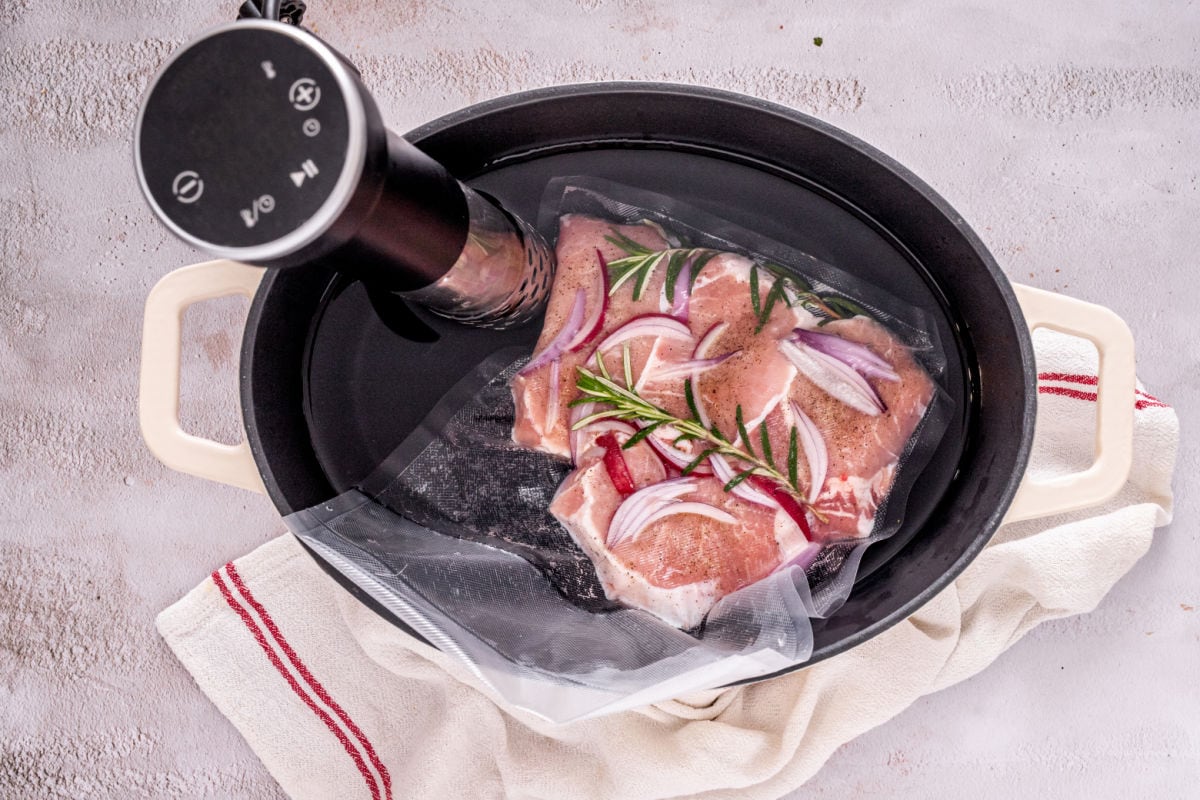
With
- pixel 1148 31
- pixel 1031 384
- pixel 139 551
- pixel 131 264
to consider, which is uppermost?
pixel 1148 31

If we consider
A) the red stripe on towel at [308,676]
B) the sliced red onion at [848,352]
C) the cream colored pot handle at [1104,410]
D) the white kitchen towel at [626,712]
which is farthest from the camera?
the red stripe on towel at [308,676]

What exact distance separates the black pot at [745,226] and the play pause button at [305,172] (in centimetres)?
39

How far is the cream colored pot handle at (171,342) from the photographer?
0.99m

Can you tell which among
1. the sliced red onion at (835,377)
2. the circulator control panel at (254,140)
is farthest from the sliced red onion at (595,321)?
the circulator control panel at (254,140)

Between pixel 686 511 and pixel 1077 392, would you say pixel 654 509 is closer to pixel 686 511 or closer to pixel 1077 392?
pixel 686 511

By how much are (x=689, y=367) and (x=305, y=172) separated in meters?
0.55

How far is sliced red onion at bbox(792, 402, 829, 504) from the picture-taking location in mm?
1051

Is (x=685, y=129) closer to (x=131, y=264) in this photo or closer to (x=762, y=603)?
(x=762, y=603)

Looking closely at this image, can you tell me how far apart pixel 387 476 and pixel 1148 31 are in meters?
1.30

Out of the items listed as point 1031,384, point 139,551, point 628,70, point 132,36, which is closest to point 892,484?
point 1031,384

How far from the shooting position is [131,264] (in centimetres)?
143

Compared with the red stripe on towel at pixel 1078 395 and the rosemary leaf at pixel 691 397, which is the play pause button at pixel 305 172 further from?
the red stripe on towel at pixel 1078 395

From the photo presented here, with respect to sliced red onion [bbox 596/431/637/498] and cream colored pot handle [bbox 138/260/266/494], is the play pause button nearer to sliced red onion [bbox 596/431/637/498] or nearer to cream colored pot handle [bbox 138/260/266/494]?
cream colored pot handle [bbox 138/260/266/494]

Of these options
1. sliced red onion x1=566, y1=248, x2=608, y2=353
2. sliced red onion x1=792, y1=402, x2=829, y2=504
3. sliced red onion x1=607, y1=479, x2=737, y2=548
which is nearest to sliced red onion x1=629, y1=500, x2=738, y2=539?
sliced red onion x1=607, y1=479, x2=737, y2=548
